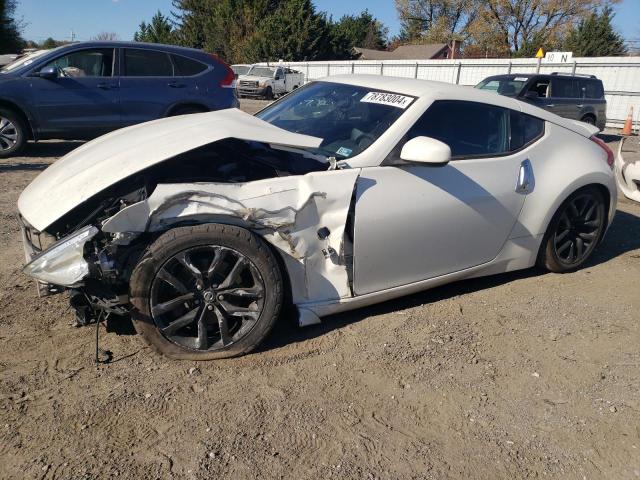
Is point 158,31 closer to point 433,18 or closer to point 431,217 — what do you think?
point 433,18

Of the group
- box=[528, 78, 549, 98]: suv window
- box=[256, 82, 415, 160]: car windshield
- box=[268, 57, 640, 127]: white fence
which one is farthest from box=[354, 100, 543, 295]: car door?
box=[268, 57, 640, 127]: white fence

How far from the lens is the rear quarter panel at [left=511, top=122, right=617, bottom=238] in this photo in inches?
158

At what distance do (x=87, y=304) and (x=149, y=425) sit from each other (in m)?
0.83

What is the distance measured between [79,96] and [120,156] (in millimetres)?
6095

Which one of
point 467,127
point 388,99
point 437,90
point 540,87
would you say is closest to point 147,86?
point 388,99

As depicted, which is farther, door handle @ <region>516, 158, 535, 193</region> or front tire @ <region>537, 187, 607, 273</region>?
front tire @ <region>537, 187, 607, 273</region>

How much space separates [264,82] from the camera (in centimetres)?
2705

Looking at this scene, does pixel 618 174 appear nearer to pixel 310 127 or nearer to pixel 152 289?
pixel 310 127

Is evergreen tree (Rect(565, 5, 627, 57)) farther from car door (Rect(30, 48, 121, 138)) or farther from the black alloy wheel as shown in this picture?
the black alloy wheel

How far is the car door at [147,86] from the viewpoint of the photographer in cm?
863

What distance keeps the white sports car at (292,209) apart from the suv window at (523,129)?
0.01 metres

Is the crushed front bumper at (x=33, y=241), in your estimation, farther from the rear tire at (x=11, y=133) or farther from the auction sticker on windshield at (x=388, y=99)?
the rear tire at (x=11, y=133)

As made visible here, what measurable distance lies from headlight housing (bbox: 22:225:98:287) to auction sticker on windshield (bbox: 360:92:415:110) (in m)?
2.03

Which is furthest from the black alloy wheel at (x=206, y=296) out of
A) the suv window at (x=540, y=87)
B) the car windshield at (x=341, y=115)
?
the suv window at (x=540, y=87)
